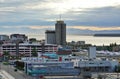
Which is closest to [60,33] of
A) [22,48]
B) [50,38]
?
[50,38]

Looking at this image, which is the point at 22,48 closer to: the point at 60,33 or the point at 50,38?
the point at 60,33

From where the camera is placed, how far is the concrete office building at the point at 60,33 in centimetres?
5136

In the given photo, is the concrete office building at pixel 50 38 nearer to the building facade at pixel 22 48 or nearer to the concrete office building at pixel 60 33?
the concrete office building at pixel 60 33

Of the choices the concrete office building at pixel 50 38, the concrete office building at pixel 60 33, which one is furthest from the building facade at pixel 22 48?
the concrete office building at pixel 50 38

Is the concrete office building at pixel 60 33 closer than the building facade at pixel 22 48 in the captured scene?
No

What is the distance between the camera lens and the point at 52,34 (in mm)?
54281

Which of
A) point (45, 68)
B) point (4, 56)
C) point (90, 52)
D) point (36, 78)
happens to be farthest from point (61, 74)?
point (4, 56)

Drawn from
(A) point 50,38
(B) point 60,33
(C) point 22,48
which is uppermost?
(B) point 60,33

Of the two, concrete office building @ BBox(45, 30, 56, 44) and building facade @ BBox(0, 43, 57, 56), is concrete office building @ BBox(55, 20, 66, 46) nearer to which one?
concrete office building @ BBox(45, 30, 56, 44)

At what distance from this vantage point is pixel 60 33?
5159 cm

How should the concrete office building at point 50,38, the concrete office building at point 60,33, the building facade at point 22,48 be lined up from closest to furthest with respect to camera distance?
1. the building facade at point 22,48
2. the concrete office building at point 60,33
3. the concrete office building at point 50,38

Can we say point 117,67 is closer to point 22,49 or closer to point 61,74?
point 61,74

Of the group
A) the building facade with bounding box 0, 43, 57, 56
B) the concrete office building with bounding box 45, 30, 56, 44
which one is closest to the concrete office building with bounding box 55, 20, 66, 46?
the concrete office building with bounding box 45, 30, 56, 44

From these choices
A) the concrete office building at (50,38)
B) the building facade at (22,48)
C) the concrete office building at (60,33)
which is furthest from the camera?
the concrete office building at (50,38)
